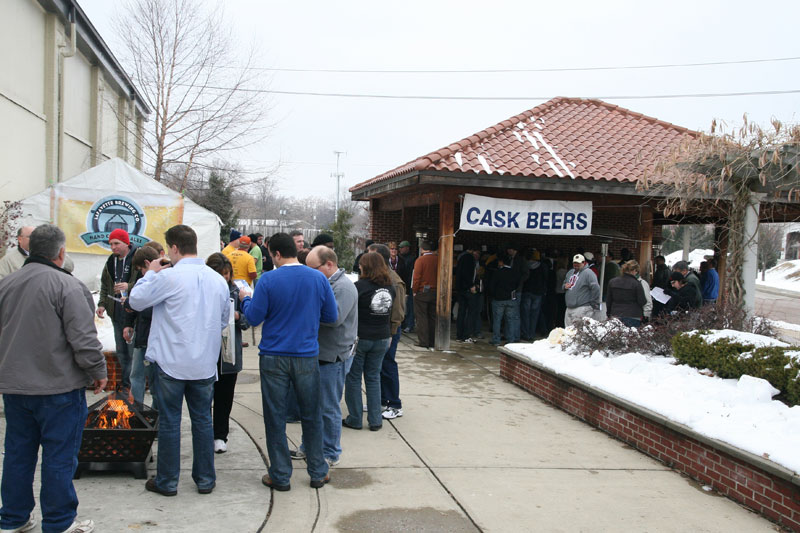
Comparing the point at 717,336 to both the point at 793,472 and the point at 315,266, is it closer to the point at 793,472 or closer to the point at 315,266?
the point at 793,472

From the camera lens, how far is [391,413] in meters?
6.65

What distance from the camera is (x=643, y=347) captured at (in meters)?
7.46

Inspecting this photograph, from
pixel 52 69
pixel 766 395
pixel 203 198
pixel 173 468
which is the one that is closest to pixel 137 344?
pixel 173 468

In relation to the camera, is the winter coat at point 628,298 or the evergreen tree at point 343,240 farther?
the evergreen tree at point 343,240

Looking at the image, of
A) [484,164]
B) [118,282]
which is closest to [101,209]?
[118,282]

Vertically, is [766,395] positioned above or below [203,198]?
below

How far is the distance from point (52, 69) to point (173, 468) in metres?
11.5

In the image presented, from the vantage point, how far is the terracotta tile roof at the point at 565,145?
1055cm

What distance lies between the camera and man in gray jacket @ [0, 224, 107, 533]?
346 cm

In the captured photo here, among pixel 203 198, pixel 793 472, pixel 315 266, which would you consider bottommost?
pixel 793 472

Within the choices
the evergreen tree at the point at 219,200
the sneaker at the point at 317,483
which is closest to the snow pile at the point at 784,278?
the evergreen tree at the point at 219,200

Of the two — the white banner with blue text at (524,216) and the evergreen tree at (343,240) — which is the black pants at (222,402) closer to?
the white banner with blue text at (524,216)

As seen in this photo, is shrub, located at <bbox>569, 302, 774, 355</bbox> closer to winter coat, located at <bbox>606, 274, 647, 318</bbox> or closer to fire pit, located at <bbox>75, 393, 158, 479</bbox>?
winter coat, located at <bbox>606, 274, 647, 318</bbox>

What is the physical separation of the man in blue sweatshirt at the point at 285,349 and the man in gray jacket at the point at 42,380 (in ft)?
3.87
